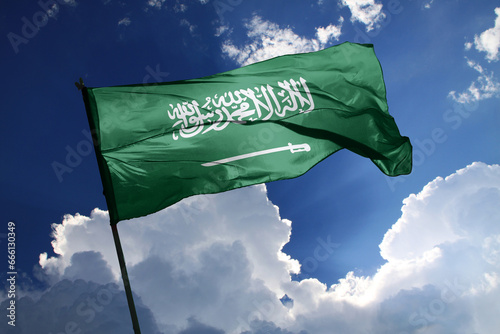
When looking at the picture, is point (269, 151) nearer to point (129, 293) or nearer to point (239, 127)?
point (239, 127)

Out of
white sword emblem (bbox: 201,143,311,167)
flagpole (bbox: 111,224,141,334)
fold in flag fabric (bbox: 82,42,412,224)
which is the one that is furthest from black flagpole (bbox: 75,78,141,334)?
white sword emblem (bbox: 201,143,311,167)

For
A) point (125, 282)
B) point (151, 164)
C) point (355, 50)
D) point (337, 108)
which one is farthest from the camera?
point (355, 50)

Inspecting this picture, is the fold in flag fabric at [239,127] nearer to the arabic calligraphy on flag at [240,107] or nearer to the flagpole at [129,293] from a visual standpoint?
the arabic calligraphy on flag at [240,107]

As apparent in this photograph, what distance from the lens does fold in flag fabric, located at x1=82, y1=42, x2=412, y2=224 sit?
8.36 meters

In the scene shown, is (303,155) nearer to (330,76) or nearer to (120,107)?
(330,76)

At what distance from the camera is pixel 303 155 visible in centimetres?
986

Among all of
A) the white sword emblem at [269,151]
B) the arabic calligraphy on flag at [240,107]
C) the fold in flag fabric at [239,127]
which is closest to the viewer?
the fold in flag fabric at [239,127]

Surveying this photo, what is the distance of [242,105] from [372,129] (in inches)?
145

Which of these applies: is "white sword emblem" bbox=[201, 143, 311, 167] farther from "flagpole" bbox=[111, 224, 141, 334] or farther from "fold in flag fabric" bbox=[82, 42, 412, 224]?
"flagpole" bbox=[111, 224, 141, 334]

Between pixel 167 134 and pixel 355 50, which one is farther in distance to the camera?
pixel 355 50

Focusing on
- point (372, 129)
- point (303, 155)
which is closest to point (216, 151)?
point (303, 155)

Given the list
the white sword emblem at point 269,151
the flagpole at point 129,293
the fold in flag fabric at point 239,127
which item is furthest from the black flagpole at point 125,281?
the white sword emblem at point 269,151

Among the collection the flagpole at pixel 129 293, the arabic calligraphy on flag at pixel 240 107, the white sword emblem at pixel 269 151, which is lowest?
the flagpole at pixel 129 293

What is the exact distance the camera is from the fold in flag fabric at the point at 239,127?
27.4ft
